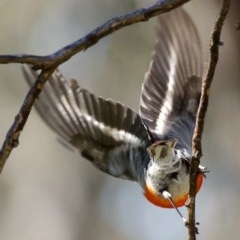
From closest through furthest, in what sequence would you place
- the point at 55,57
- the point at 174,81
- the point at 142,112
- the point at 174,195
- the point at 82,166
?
the point at 55,57, the point at 174,195, the point at 142,112, the point at 174,81, the point at 82,166

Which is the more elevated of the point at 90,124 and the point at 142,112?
the point at 142,112

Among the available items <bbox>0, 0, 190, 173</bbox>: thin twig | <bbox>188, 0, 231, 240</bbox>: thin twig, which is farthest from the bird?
<bbox>0, 0, 190, 173</bbox>: thin twig

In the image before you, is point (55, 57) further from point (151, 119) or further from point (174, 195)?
point (151, 119)

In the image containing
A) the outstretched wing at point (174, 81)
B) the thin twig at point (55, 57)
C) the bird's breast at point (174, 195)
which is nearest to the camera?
the thin twig at point (55, 57)

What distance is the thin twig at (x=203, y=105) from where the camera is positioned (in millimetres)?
1582

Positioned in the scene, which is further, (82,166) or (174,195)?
(82,166)

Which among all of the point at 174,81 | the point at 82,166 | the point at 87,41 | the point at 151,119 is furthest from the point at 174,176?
the point at 82,166

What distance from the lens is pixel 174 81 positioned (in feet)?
9.13

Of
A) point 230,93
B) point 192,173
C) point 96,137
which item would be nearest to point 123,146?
point 96,137

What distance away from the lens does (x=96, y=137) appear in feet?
8.20

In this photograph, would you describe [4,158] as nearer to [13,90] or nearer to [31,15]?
[13,90]

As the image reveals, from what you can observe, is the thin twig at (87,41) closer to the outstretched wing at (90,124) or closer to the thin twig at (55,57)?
the thin twig at (55,57)

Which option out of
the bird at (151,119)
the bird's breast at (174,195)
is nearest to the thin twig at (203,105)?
the bird at (151,119)

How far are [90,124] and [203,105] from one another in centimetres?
85
